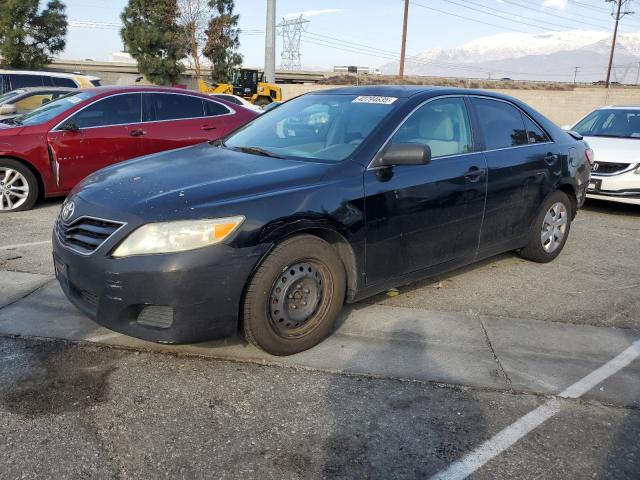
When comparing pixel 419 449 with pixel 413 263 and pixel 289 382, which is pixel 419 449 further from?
pixel 413 263

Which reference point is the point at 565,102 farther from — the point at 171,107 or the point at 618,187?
the point at 171,107

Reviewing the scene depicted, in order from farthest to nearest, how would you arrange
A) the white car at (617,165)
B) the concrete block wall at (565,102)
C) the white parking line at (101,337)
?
the concrete block wall at (565,102) → the white car at (617,165) → the white parking line at (101,337)

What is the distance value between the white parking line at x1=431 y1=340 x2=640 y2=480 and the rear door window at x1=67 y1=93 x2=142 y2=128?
6.29 m

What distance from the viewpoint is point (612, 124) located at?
28.9 feet

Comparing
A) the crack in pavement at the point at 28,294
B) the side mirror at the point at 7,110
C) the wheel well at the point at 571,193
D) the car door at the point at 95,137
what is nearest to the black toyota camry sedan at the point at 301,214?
the wheel well at the point at 571,193

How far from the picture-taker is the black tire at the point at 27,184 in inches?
265

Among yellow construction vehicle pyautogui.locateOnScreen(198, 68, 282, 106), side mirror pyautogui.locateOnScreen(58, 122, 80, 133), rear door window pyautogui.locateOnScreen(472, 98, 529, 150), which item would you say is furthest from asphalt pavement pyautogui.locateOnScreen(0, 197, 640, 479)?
yellow construction vehicle pyautogui.locateOnScreen(198, 68, 282, 106)

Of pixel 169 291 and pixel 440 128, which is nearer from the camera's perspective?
pixel 169 291

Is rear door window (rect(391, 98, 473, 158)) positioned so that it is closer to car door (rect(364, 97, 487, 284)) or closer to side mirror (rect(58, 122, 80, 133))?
car door (rect(364, 97, 487, 284))

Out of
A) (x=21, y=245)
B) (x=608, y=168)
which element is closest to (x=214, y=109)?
(x=21, y=245)

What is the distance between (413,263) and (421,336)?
0.52 metres

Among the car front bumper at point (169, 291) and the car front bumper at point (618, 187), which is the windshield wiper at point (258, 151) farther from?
the car front bumper at point (618, 187)

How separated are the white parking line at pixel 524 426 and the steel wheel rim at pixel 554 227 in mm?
1819

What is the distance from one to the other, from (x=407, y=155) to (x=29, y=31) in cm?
3603
